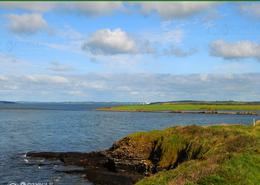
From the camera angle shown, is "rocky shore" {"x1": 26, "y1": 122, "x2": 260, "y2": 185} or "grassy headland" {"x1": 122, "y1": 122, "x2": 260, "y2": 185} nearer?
"grassy headland" {"x1": 122, "y1": 122, "x2": 260, "y2": 185}

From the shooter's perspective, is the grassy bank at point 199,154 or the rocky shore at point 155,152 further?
the rocky shore at point 155,152

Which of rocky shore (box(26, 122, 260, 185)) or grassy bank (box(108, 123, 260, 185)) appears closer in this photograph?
grassy bank (box(108, 123, 260, 185))

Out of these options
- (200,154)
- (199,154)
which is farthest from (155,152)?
(200,154)

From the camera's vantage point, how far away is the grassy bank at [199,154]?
22625mm

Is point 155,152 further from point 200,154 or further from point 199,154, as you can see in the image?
point 200,154

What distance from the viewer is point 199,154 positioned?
37969 millimetres

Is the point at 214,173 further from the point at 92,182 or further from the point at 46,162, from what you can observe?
the point at 46,162

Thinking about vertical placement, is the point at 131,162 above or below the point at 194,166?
below

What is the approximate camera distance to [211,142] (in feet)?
129

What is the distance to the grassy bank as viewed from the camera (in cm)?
2262

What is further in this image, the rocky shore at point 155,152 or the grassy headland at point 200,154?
the rocky shore at point 155,152

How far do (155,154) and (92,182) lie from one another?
9328 millimetres

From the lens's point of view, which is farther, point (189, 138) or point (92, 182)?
point (189, 138)

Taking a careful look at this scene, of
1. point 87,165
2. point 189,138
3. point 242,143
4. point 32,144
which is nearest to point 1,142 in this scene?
point 32,144
